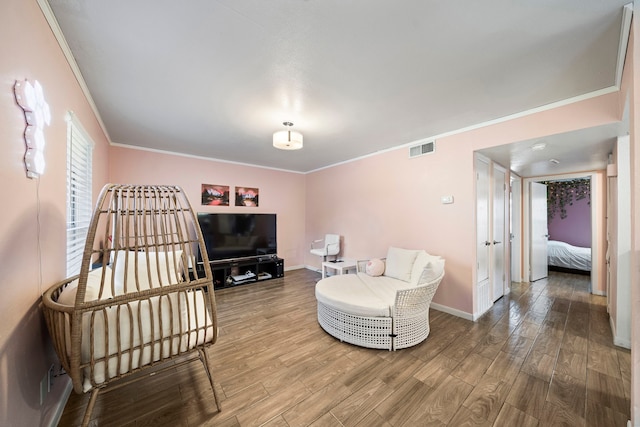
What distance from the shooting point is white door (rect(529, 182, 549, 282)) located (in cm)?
452

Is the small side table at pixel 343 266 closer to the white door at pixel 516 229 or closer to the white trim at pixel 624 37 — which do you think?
the white door at pixel 516 229

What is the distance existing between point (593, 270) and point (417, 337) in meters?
3.78

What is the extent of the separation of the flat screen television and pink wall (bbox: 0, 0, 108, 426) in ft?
8.45

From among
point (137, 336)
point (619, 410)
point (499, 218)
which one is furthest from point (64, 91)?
point (499, 218)

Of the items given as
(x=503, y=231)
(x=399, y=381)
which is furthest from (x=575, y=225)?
(x=399, y=381)

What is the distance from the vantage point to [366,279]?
10.2 ft

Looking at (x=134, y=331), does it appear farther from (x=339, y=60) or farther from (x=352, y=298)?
(x=339, y=60)

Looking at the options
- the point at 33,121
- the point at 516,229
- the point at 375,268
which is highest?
the point at 33,121

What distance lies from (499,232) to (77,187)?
5.33 metres

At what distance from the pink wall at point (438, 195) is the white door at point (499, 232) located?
0.81 metres

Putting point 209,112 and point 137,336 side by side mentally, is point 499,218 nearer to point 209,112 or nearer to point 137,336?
point 209,112

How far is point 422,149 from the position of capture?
3.38 meters

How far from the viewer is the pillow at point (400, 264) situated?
308 centimetres

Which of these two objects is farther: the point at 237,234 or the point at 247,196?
the point at 247,196
